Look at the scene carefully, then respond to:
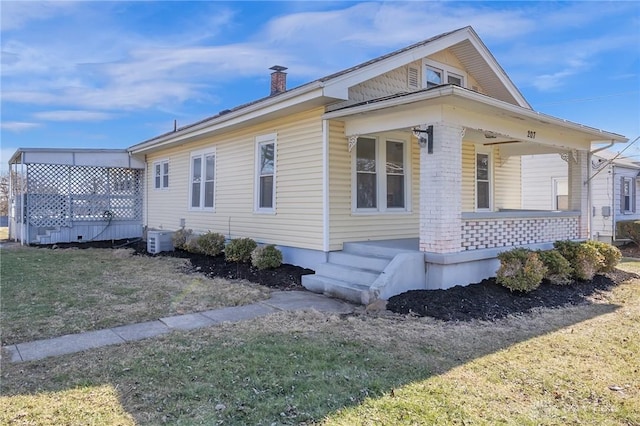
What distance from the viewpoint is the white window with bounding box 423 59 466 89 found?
393 inches

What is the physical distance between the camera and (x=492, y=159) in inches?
462

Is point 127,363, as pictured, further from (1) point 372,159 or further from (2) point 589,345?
(1) point 372,159

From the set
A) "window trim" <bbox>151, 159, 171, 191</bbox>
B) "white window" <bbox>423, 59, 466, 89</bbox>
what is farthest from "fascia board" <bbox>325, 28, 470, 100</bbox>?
"window trim" <bbox>151, 159, 171, 191</bbox>

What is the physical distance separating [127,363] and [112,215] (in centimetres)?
1343

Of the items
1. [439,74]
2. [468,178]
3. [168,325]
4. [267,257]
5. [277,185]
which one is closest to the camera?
[168,325]

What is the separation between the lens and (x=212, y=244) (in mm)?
10625

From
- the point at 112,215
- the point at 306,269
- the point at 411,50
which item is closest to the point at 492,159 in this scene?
the point at 411,50

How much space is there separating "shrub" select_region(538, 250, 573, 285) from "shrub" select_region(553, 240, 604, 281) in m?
0.44

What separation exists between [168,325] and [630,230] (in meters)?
16.7

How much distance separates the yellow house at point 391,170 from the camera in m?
6.77

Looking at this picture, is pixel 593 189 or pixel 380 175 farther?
pixel 593 189

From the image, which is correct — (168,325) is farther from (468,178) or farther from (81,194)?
(81,194)

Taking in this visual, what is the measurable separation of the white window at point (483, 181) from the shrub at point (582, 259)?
348 centimetres

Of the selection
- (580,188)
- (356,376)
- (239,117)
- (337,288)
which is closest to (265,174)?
(239,117)
